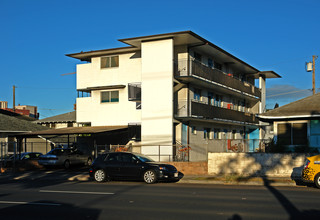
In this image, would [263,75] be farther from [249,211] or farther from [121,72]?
[249,211]

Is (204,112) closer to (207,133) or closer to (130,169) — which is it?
(207,133)

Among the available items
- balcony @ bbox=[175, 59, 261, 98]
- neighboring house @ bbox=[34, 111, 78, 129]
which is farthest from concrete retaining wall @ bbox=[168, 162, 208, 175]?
neighboring house @ bbox=[34, 111, 78, 129]

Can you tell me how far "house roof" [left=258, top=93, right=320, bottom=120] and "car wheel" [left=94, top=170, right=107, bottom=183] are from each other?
9788mm

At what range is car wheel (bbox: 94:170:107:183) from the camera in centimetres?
2034

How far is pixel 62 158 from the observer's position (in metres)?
28.0

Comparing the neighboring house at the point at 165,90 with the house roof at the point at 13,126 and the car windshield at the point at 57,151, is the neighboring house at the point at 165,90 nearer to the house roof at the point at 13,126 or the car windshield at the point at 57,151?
the car windshield at the point at 57,151

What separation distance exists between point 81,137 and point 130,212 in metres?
25.9

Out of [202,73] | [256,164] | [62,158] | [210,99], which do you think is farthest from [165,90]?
[256,164]

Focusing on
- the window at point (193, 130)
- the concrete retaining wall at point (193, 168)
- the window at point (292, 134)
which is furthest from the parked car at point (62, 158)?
the window at point (292, 134)

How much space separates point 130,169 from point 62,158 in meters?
9.81

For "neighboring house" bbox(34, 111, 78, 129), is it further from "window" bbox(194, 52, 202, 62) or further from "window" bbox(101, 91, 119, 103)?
"window" bbox(194, 52, 202, 62)

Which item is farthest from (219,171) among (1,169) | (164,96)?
(1,169)

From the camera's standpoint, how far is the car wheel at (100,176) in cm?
2034

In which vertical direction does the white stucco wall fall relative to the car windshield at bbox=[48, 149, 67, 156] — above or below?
above
